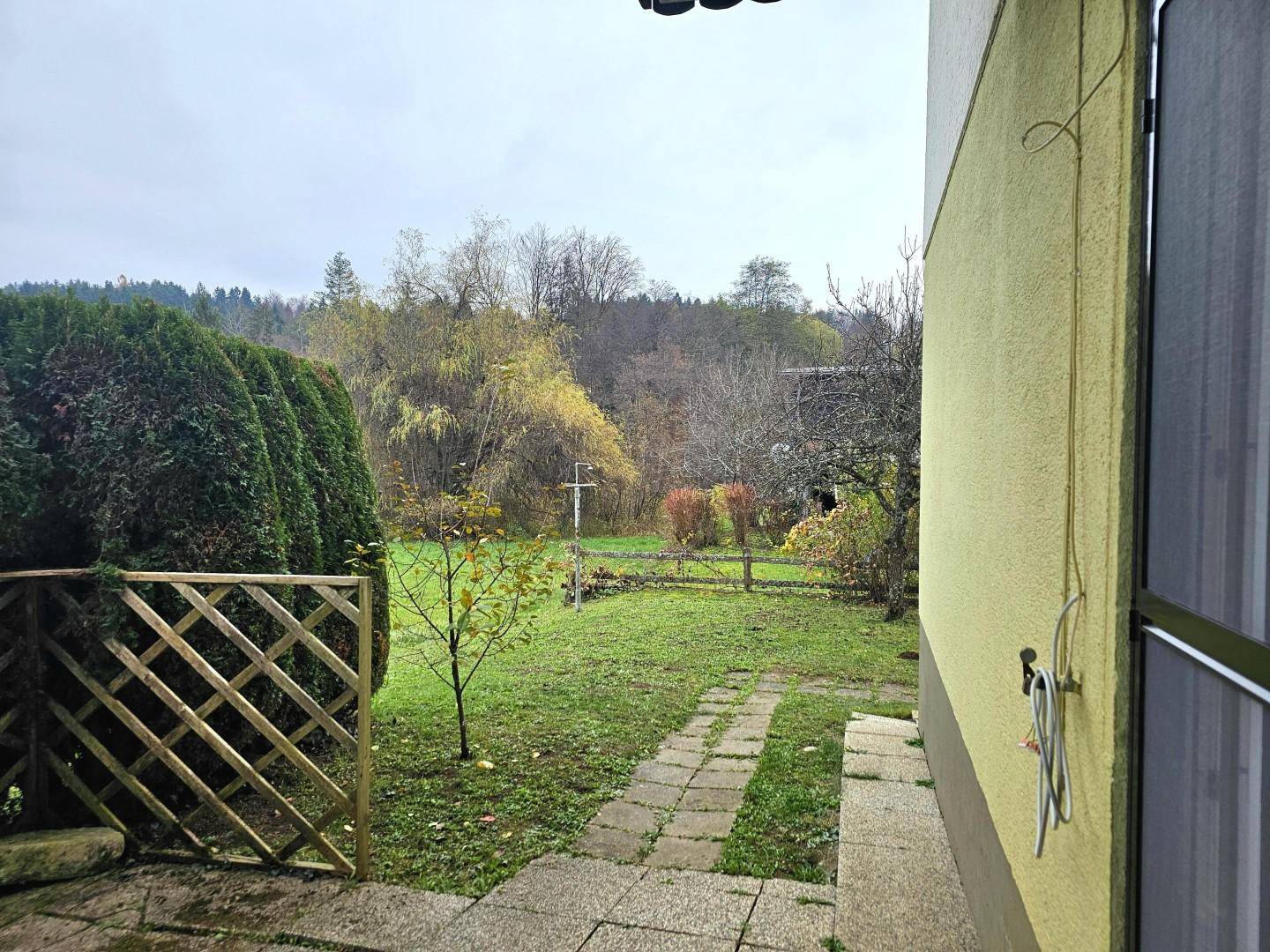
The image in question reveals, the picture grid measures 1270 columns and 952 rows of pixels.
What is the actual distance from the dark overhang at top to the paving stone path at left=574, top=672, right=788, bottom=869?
3.25 metres

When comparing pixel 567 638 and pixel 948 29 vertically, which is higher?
pixel 948 29

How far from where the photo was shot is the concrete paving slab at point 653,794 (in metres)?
3.68

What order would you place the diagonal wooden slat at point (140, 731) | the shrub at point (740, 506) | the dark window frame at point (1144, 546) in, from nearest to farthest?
the dark window frame at point (1144, 546), the diagonal wooden slat at point (140, 731), the shrub at point (740, 506)

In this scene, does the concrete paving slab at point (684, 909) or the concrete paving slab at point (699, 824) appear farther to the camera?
the concrete paving slab at point (699, 824)

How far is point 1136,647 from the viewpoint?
1.03m

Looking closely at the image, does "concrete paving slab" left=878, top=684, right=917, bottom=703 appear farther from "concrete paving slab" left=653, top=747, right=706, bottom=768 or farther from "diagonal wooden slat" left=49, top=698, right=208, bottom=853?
"diagonal wooden slat" left=49, top=698, right=208, bottom=853

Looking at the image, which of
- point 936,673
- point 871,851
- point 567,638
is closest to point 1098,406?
point 871,851

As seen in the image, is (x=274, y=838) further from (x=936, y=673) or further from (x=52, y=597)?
(x=936, y=673)

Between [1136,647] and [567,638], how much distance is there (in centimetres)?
770

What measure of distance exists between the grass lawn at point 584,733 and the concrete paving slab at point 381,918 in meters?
0.15

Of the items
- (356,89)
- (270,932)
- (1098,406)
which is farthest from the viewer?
(356,89)

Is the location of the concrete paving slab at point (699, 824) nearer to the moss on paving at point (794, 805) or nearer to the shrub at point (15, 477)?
the moss on paving at point (794, 805)

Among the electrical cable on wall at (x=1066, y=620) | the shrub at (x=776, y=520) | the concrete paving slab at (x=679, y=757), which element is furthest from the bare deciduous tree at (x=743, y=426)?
the electrical cable on wall at (x=1066, y=620)

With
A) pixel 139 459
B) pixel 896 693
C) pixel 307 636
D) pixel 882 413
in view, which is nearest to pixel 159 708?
pixel 307 636
